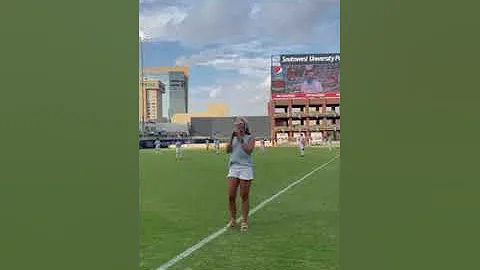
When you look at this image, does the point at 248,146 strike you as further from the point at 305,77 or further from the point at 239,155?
the point at 305,77

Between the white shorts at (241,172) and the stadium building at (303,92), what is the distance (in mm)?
65520

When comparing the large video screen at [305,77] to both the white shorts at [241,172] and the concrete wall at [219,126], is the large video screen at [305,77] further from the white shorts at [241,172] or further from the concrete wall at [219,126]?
the white shorts at [241,172]

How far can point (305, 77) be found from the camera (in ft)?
256

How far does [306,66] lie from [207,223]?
71719 millimetres

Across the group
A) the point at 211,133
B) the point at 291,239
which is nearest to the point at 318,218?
the point at 291,239

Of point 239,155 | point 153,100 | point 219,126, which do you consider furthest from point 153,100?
point 239,155

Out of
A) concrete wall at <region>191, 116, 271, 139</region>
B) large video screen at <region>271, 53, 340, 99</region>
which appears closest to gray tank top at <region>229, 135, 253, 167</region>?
concrete wall at <region>191, 116, 271, 139</region>

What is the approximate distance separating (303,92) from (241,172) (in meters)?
71.2

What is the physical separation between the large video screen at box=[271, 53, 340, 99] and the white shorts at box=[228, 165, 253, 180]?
6948 cm

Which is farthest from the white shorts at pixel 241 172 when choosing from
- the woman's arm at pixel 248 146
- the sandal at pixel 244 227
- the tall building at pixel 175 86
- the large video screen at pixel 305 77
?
the large video screen at pixel 305 77

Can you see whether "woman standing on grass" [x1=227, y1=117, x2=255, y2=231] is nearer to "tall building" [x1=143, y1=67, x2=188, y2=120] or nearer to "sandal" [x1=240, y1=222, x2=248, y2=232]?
"sandal" [x1=240, y1=222, x2=248, y2=232]

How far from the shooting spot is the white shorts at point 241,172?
7.32 meters

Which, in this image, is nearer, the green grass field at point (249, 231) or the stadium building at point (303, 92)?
the green grass field at point (249, 231)

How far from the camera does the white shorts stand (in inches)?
288
